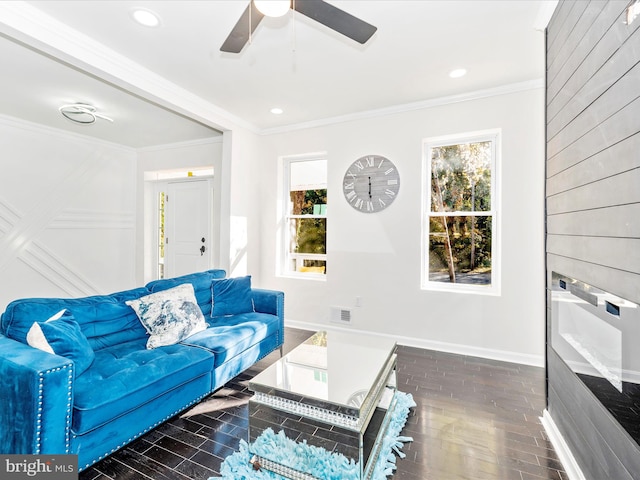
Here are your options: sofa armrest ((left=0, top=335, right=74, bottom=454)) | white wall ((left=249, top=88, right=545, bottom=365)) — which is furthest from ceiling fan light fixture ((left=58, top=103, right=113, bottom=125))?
sofa armrest ((left=0, top=335, right=74, bottom=454))

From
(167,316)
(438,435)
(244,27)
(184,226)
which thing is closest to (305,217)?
(184,226)

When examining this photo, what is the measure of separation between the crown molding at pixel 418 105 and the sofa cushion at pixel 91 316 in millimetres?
2793

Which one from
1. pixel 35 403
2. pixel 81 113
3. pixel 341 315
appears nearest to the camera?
pixel 35 403

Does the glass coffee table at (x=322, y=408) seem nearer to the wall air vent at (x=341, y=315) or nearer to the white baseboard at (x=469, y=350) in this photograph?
the white baseboard at (x=469, y=350)

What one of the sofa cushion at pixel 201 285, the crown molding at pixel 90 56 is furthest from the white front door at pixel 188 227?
the sofa cushion at pixel 201 285

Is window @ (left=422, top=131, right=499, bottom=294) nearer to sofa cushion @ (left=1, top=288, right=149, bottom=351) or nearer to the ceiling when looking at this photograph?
the ceiling

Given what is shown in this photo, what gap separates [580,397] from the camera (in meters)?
1.64

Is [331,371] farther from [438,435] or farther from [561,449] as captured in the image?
[561,449]

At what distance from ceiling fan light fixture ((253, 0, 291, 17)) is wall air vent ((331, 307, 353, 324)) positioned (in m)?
3.20

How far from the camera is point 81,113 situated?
12.3 ft

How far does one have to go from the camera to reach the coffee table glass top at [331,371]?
170 centimetres

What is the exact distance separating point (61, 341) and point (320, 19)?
7.16ft

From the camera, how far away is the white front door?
16.8ft

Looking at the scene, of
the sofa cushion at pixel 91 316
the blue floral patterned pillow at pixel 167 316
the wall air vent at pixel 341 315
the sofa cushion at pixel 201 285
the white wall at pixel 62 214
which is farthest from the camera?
the white wall at pixel 62 214
